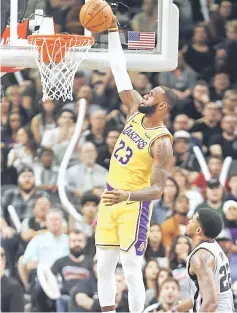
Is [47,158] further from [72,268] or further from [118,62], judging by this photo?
[118,62]

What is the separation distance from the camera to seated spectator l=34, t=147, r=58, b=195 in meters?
12.1

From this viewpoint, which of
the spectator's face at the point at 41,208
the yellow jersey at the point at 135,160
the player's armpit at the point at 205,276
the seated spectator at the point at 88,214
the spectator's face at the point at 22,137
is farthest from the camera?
the spectator's face at the point at 22,137

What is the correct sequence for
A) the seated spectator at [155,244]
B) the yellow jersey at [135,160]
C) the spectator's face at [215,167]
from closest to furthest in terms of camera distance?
the yellow jersey at [135,160] < the seated spectator at [155,244] < the spectator's face at [215,167]

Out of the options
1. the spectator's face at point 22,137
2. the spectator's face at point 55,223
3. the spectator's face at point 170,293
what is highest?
the spectator's face at point 22,137

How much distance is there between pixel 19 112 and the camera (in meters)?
12.7

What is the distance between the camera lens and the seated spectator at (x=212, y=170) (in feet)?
39.1

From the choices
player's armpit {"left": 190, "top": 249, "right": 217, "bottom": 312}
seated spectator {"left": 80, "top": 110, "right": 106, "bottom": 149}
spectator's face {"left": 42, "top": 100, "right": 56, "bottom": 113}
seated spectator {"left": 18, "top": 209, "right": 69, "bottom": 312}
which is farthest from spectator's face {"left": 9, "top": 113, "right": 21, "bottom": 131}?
player's armpit {"left": 190, "top": 249, "right": 217, "bottom": 312}

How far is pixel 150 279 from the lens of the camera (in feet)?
36.2

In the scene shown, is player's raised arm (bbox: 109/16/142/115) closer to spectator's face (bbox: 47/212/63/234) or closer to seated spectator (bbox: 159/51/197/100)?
spectator's face (bbox: 47/212/63/234)

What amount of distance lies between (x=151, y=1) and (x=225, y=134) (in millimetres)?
3280

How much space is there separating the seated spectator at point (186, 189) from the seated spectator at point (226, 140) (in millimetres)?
490

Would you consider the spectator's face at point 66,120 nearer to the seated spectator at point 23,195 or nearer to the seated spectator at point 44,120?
the seated spectator at point 44,120

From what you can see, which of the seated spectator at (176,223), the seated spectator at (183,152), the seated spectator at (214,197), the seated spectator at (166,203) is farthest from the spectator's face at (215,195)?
the seated spectator at (183,152)

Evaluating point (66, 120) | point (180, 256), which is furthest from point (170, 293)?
point (66, 120)
